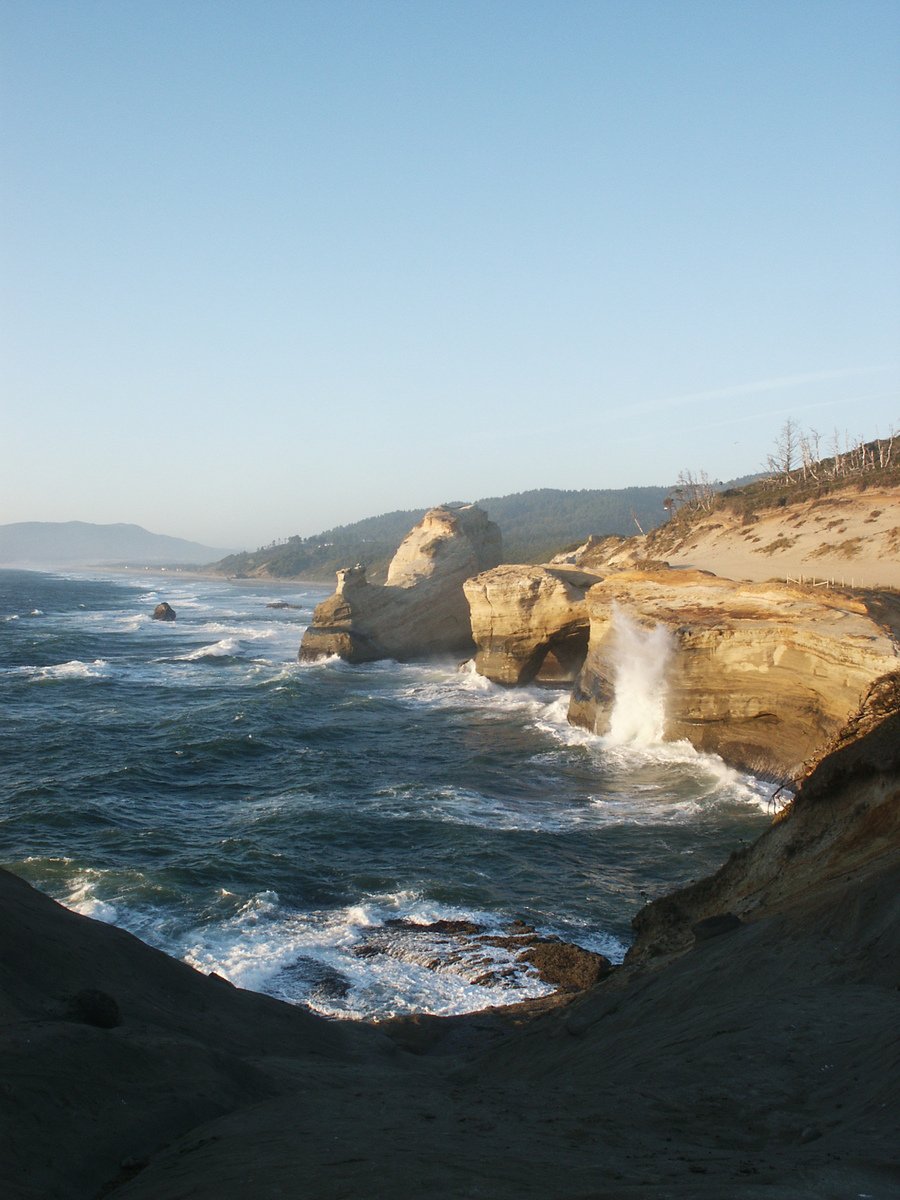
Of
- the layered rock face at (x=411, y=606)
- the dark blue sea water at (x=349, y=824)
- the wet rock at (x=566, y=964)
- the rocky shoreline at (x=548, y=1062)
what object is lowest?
the wet rock at (x=566, y=964)

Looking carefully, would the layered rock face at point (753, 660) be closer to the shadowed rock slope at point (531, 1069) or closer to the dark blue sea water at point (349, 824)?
the dark blue sea water at point (349, 824)

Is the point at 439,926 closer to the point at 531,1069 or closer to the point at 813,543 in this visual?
the point at 531,1069

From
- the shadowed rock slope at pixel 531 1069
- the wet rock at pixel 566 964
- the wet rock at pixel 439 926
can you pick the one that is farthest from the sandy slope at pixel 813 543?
the shadowed rock slope at pixel 531 1069

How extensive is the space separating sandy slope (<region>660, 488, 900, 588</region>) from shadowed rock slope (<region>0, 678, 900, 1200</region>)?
18.8 meters

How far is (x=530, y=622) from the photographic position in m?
33.0

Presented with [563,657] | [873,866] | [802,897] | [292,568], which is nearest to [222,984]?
[802,897]

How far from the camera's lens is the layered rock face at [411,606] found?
41.7 metres

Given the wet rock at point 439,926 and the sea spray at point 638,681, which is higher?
the sea spray at point 638,681

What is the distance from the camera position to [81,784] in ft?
67.8

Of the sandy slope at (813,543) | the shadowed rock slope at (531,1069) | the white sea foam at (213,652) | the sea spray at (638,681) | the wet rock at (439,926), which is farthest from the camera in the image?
the white sea foam at (213,652)

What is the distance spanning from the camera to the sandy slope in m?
27.2

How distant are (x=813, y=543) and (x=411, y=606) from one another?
64.6ft

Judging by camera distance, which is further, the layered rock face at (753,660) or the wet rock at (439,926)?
the layered rock face at (753,660)

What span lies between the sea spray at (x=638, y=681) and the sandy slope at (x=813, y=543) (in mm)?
6502
